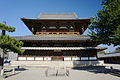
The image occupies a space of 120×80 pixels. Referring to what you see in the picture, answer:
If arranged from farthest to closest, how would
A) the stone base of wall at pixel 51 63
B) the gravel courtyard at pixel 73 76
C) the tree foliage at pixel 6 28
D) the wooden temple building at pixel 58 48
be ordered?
the wooden temple building at pixel 58 48, the stone base of wall at pixel 51 63, the tree foliage at pixel 6 28, the gravel courtyard at pixel 73 76

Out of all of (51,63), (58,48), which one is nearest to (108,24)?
(58,48)

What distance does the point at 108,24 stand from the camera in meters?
9.38

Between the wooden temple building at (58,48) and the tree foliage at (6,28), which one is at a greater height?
the tree foliage at (6,28)

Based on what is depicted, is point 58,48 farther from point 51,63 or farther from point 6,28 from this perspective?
point 6,28

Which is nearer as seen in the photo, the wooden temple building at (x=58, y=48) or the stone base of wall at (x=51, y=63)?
the stone base of wall at (x=51, y=63)

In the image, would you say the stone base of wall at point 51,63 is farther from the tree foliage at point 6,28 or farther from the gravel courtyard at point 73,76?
the tree foliage at point 6,28

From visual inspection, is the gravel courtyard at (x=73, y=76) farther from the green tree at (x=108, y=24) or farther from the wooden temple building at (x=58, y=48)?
the wooden temple building at (x=58, y=48)

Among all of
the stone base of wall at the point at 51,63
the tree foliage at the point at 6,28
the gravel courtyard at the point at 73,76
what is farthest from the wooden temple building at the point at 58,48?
the tree foliage at the point at 6,28

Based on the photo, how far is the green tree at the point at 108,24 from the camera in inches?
344

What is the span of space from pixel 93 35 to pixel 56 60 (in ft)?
33.1

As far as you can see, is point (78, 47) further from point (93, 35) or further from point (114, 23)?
point (114, 23)

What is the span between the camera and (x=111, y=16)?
354 inches

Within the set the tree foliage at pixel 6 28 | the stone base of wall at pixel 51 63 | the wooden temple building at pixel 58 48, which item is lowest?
the stone base of wall at pixel 51 63

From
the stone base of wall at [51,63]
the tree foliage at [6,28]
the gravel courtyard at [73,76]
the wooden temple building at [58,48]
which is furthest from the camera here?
the wooden temple building at [58,48]
